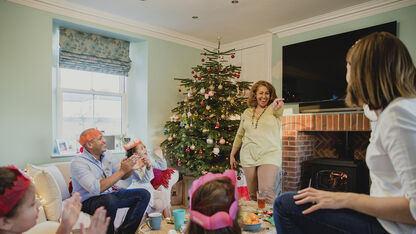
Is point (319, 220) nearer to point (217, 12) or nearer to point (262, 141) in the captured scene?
point (262, 141)

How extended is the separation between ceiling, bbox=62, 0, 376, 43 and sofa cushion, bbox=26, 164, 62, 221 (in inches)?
83.4

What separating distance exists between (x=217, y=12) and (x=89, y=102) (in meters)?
2.08

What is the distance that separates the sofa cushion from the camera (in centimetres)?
215

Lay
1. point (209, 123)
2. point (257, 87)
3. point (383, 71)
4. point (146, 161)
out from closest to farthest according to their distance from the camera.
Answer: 1. point (383, 71)
2. point (146, 161)
3. point (257, 87)
4. point (209, 123)

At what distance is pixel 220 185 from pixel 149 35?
353 centimetres

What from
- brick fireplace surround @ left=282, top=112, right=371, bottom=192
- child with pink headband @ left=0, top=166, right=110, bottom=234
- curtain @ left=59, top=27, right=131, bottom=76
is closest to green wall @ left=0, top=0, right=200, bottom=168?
curtain @ left=59, top=27, right=131, bottom=76

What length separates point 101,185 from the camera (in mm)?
2205

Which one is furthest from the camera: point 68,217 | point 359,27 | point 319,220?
point 359,27

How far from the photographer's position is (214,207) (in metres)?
0.98

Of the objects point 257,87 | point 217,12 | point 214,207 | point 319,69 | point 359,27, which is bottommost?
point 214,207

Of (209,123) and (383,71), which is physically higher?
(383,71)

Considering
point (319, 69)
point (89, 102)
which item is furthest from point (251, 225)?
point (89, 102)

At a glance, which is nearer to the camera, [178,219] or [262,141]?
[178,219]

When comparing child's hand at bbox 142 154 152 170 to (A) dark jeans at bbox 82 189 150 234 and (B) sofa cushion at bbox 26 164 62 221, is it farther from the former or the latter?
(B) sofa cushion at bbox 26 164 62 221
